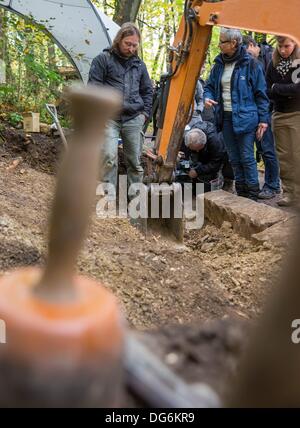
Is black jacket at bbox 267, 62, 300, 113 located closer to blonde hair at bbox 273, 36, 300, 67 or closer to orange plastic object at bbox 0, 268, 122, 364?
blonde hair at bbox 273, 36, 300, 67

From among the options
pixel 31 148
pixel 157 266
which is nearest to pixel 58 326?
pixel 157 266

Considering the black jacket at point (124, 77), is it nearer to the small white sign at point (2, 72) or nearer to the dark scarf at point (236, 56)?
the dark scarf at point (236, 56)

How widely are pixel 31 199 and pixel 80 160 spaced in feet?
12.5

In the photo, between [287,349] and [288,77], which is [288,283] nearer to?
[287,349]

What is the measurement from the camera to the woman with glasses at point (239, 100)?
189 inches

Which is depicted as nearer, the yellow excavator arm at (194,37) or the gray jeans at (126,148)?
the yellow excavator arm at (194,37)

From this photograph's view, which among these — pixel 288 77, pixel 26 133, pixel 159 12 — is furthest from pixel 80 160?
pixel 159 12

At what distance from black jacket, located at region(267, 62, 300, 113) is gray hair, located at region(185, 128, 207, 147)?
3.56 ft

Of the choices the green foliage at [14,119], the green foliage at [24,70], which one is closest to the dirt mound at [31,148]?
the green foliage at [14,119]

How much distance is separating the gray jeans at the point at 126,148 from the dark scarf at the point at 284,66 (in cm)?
131

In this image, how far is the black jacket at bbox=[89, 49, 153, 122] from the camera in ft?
15.2

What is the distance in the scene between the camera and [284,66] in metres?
4.40

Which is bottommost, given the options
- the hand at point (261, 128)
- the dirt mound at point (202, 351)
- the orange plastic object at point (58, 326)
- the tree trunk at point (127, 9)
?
the hand at point (261, 128)

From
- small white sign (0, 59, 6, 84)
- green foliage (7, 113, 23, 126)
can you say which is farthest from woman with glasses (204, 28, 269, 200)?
small white sign (0, 59, 6, 84)
